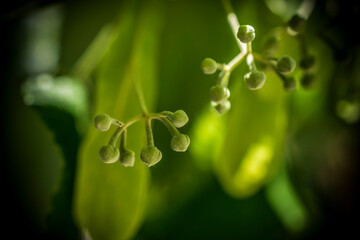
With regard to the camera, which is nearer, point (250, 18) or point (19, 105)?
point (250, 18)

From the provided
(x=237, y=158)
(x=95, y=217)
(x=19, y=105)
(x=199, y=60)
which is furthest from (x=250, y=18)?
(x=19, y=105)

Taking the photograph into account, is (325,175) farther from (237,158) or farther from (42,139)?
(42,139)

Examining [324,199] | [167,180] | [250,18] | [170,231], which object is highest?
[250,18]

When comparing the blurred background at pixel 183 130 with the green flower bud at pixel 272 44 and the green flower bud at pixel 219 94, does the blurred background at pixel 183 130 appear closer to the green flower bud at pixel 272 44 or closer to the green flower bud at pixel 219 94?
the green flower bud at pixel 272 44

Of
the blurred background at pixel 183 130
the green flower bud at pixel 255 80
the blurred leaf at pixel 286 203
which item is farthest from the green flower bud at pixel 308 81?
the blurred leaf at pixel 286 203

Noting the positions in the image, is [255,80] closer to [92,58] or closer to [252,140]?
[252,140]

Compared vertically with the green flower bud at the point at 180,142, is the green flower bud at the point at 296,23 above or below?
above
